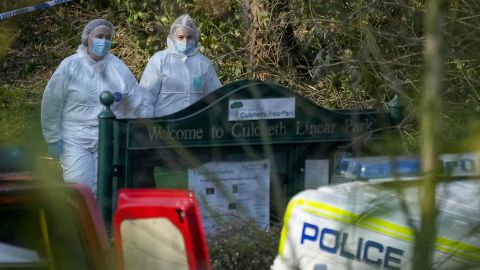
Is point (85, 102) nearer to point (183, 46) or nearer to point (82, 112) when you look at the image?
point (82, 112)

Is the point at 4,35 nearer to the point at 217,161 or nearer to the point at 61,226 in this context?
the point at 61,226

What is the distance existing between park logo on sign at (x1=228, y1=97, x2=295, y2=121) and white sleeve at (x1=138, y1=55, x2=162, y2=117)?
1.28m

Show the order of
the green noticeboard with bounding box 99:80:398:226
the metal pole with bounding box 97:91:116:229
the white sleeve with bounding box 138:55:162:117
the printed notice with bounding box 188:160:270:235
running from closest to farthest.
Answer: the printed notice with bounding box 188:160:270:235, the green noticeboard with bounding box 99:80:398:226, the metal pole with bounding box 97:91:116:229, the white sleeve with bounding box 138:55:162:117

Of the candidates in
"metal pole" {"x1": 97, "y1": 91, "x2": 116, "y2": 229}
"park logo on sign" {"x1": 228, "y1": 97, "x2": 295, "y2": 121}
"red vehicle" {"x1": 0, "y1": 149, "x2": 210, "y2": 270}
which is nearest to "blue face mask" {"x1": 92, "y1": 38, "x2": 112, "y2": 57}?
"metal pole" {"x1": 97, "y1": 91, "x2": 116, "y2": 229}

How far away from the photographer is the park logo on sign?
5732 mm

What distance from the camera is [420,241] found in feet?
4.50

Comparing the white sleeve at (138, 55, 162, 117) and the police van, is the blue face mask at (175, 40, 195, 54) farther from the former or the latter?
the police van

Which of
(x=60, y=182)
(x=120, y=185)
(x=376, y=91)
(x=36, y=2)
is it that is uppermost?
(x=36, y=2)

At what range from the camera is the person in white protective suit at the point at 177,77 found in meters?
7.05

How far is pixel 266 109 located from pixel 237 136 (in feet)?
1.05

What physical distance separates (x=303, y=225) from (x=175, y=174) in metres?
2.12

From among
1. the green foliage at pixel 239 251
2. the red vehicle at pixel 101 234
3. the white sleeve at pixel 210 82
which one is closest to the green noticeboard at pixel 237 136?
the green foliage at pixel 239 251

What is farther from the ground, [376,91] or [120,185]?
[376,91]

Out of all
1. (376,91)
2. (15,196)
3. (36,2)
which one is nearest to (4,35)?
(36,2)
